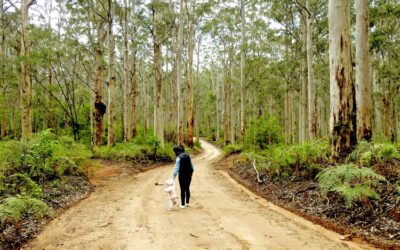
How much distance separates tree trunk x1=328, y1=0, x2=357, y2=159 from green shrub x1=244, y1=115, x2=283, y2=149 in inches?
416

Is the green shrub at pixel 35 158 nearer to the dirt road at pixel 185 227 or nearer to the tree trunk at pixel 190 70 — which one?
the dirt road at pixel 185 227

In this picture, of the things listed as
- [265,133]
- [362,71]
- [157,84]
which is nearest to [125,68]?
[157,84]

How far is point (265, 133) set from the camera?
19500 mm

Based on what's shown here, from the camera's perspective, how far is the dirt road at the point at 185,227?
17.1ft

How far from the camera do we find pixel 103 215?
732 centimetres

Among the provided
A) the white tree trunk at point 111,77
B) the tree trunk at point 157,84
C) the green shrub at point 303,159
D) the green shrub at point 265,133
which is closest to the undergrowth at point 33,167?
the green shrub at point 303,159

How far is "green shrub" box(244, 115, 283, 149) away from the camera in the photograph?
19.3 metres

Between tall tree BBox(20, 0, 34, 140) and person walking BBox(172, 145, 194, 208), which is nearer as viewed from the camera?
person walking BBox(172, 145, 194, 208)

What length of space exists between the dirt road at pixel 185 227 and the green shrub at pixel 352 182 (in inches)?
34.4

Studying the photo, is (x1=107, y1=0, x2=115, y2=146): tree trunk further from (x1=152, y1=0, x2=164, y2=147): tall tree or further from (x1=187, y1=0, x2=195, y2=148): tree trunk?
(x1=187, y1=0, x2=195, y2=148): tree trunk

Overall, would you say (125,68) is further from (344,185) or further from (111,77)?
(344,185)

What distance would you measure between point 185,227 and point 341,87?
17.7 ft

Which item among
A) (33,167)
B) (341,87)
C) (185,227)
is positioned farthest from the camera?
(33,167)

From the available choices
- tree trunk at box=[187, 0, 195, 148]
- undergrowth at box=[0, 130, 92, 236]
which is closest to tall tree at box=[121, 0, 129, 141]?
tree trunk at box=[187, 0, 195, 148]
